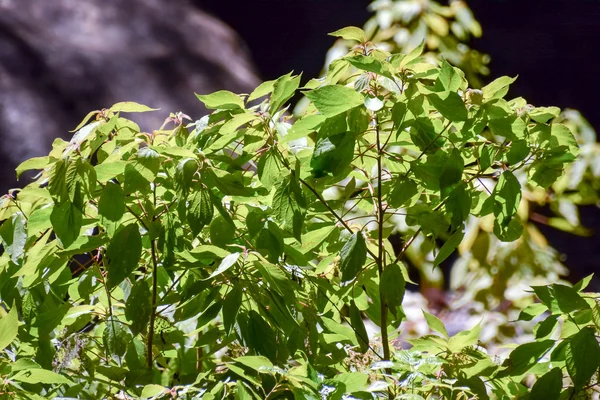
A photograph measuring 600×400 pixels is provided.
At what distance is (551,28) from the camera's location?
8.83 ft

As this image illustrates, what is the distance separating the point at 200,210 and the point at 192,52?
2165mm

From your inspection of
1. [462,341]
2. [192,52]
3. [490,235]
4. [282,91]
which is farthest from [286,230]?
[192,52]

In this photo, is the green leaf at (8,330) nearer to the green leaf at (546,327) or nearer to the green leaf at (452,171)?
the green leaf at (452,171)

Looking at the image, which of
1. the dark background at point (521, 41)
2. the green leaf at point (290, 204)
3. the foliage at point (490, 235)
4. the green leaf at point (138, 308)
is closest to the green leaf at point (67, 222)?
the green leaf at point (138, 308)

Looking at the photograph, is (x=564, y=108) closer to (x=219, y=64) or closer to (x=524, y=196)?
(x=524, y=196)

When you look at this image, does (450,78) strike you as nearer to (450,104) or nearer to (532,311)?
(450,104)

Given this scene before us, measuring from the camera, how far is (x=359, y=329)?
0.92 metres

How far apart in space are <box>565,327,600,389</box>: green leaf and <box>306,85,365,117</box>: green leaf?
35cm

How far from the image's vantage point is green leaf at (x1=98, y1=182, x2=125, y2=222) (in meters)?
0.77

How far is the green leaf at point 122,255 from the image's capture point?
77cm

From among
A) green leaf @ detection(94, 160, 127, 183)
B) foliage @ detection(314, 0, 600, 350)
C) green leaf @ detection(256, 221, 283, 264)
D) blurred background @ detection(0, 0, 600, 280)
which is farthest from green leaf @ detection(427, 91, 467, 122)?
blurred background @ detection(0, 0, 600, 280)

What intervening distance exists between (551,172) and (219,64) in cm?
211

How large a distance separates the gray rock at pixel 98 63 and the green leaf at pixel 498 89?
1.99 metres

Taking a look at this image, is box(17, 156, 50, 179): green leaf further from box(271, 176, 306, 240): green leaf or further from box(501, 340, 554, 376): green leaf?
box(501, 340, 554, 376): green leaf
